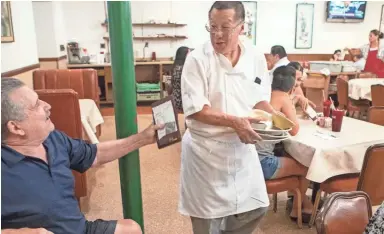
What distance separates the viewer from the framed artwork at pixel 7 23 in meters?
3.32

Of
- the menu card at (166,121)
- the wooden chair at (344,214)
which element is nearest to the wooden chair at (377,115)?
the wooden chair at (344,214)

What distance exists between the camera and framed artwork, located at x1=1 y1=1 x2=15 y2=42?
3.32 metres

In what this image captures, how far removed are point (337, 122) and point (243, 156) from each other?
1.11 meters

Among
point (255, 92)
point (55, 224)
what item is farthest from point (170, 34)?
point (55, 224)

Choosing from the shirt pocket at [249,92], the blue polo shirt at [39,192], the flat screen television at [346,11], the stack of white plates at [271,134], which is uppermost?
the flat screen television at [346,11]

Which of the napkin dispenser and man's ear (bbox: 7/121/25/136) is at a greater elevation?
man's ear (bbox: 7/121/25/136)

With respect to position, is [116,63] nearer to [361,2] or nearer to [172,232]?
[172,232]

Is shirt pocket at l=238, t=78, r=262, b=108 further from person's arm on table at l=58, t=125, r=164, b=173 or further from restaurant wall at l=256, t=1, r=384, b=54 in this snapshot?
restaurant wall at l=256, t=1, r=384, b=54

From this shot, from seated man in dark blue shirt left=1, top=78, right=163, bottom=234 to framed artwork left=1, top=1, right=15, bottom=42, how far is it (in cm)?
255

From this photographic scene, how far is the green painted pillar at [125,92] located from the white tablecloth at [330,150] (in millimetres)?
1142

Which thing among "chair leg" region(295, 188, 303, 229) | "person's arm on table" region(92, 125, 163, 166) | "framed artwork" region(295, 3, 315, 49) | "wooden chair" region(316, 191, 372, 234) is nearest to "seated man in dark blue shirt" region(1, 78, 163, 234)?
"person's arm on table" region(92, 125, 163, 166)

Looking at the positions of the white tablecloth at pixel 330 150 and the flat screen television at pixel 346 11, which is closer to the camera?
the white tablecloth at pixel 330 150

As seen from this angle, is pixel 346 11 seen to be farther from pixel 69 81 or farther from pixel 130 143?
pixel 130 143

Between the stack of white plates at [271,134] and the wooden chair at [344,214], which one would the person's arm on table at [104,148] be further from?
the wooden chair at [344,214]
